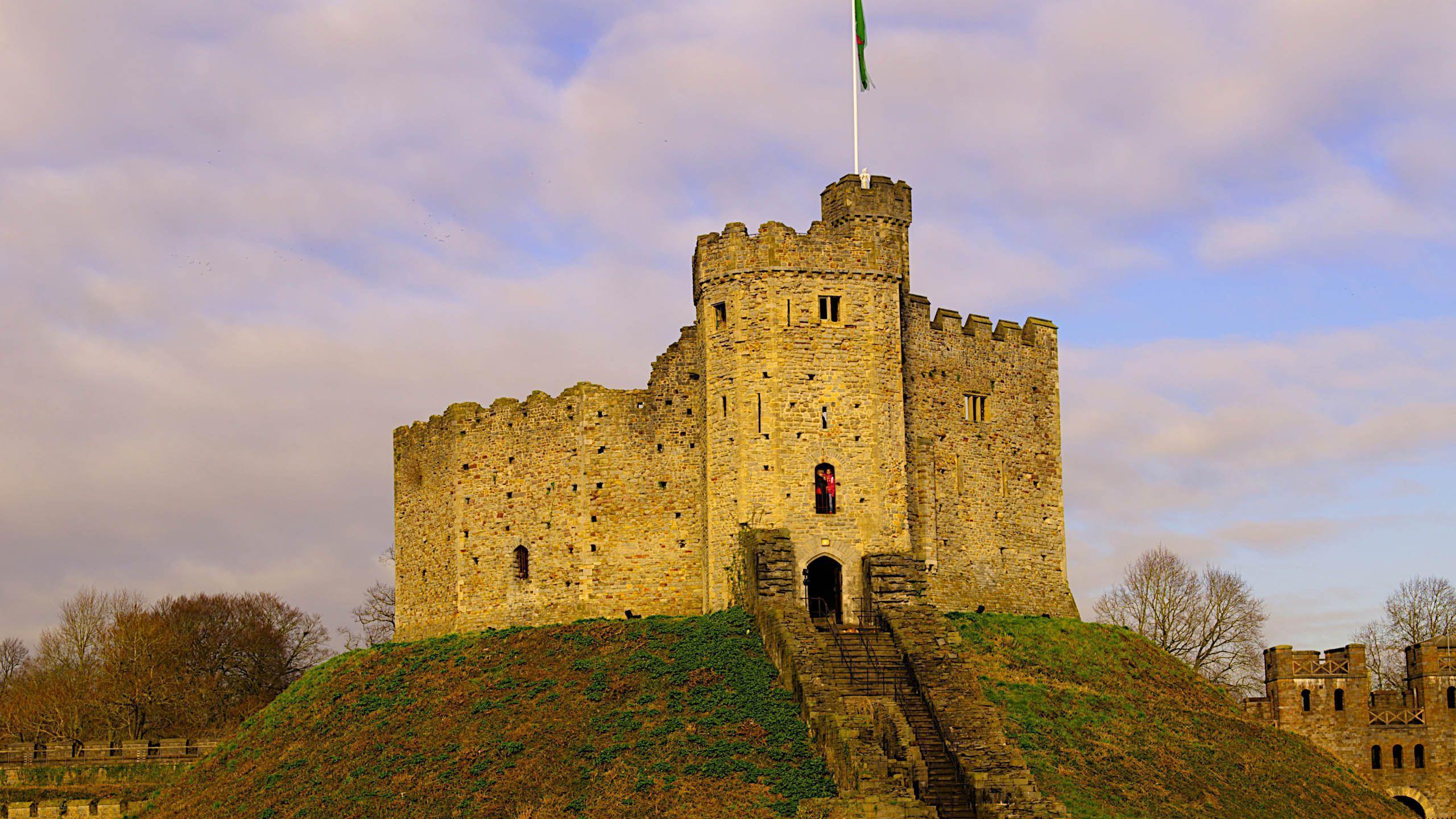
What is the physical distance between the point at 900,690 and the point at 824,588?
6.77m

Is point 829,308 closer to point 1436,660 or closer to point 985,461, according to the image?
point 985,461

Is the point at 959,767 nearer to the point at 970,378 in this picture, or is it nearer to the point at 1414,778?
the point at 970,378

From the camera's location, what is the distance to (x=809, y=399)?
45188 millimetres

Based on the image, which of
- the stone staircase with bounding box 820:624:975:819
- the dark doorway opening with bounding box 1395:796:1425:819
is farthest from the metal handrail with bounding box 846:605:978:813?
the dark doorway opening with bounding box 1395:796:1425:819

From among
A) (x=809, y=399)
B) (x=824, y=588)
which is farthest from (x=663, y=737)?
(x=809, y=399)

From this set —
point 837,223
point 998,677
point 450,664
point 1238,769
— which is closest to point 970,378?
point 837,223

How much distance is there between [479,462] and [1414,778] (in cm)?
3538

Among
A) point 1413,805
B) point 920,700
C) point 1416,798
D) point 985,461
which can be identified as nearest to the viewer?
point 920,700

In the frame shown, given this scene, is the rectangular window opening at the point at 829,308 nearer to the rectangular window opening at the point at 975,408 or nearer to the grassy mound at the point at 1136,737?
the rectangular window opening at the point at 975,408

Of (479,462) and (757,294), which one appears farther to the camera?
(479,462)

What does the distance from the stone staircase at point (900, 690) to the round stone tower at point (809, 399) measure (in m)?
2.54

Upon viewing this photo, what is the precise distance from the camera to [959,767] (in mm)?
35969

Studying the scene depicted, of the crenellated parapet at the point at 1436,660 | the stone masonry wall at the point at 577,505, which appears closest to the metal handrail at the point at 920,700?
the stone masonry wall at the point at 577,505

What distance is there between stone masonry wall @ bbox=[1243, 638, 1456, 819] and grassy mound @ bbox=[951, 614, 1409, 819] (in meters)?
12.0
